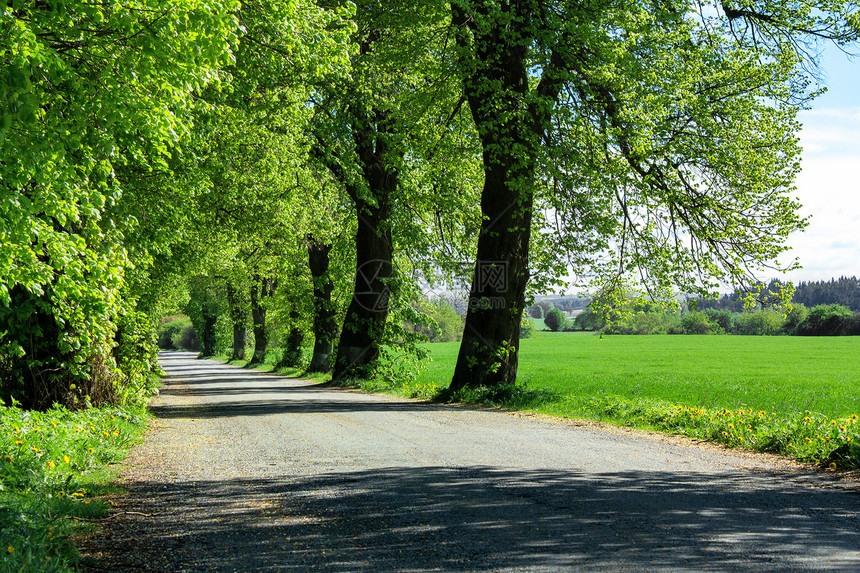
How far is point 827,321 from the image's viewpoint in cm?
8100

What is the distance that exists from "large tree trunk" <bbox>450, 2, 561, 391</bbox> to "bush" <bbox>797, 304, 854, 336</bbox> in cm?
7895

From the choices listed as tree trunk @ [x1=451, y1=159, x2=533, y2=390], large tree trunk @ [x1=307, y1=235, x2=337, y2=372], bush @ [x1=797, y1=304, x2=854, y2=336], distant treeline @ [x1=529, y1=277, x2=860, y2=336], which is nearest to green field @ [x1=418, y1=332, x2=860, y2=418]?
tree trunk @ [x1=451, y1=159, x2=533, y2=390]

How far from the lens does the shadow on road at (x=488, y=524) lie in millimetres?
4352

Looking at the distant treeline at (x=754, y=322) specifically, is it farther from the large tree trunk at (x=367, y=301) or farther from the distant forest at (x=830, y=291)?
the large tree trunk at (x=367, y=301)

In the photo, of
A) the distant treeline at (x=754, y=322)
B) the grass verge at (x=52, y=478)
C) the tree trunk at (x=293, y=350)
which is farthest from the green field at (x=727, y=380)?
the distant treeline at (x=754, y=322)

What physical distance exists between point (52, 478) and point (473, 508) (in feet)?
13.5

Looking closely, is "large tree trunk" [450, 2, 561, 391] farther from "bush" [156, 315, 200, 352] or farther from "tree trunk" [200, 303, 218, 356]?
"bush" [156, 315, 200, 352]

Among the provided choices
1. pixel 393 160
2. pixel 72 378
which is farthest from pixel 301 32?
pixel 72 378

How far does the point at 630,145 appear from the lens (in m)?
Answer: 13.2

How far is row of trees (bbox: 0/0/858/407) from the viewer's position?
24.6ft

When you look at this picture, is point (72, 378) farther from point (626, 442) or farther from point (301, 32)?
point (626, 442)

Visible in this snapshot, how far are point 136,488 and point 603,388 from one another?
67.8 feet

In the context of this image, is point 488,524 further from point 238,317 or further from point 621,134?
point 238,317

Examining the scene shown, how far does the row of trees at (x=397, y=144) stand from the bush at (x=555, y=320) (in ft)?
297
